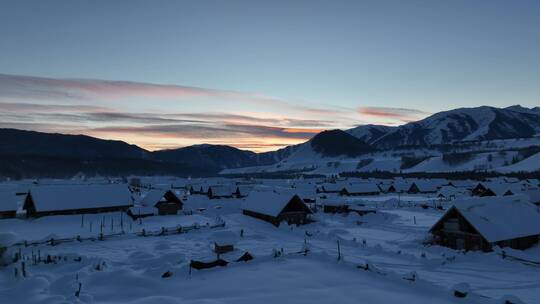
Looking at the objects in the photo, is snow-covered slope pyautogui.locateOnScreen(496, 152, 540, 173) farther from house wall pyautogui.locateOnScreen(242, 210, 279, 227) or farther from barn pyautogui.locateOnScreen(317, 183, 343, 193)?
house wall pyautogui.locateOnScreen(242, 210, 279, 227)

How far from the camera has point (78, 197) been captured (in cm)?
4597

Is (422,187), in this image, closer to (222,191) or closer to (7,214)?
(222,191)

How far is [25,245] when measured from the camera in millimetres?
28031

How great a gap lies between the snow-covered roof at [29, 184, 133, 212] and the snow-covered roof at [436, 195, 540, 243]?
38.3 metres

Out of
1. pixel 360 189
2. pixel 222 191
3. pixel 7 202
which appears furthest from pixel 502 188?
pixel 7 202

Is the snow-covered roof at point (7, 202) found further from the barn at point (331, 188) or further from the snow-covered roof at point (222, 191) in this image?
the barn at point (331, 188)

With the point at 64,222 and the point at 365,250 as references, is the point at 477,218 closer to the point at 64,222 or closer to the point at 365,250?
the point at 365,250

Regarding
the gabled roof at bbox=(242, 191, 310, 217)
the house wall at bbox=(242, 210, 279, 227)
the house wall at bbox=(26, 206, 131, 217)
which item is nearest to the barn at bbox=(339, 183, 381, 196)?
the gabled roof at bbox=(242, 191, 310, 217)

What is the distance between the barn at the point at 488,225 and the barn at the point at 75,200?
36.7m

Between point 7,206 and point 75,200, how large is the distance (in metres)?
6.91

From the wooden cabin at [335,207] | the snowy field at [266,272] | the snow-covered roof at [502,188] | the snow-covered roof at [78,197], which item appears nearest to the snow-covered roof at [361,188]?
the snow-covered roof at [502,188]

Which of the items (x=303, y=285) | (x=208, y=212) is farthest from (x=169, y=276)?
(x=208, y=212)

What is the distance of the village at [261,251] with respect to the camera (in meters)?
17.6

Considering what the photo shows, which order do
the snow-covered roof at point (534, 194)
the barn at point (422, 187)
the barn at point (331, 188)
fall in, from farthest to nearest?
the barn at point (331, 188) < the barn at point (422, 187) < the snow-covered roof at point (534, 194)
